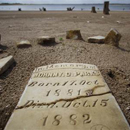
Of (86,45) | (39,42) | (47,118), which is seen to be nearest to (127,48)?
(86,45)

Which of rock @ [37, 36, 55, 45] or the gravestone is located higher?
rock @ [37, 36, 55, 45]

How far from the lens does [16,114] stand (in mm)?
1654

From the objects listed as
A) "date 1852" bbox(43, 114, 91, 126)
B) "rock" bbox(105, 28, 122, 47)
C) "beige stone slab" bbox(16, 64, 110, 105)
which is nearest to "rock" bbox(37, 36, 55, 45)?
"rock" bbox(105, 28, 122, 47)

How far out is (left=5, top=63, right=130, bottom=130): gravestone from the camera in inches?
59.4

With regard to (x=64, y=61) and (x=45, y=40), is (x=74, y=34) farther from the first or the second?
(x=64, y=61)

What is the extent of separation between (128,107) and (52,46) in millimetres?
2530

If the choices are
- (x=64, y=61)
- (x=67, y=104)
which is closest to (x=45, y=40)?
(x=64, y=61)

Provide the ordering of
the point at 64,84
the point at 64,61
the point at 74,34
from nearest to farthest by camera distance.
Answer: the point at 64,84, the point at 64,61, the point at 74,34

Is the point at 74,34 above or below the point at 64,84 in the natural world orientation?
above

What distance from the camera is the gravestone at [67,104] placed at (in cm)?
151

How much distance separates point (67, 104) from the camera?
70.2 inches

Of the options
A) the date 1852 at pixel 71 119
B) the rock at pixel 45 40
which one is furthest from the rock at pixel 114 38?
the date 1852 at pixel 71 119

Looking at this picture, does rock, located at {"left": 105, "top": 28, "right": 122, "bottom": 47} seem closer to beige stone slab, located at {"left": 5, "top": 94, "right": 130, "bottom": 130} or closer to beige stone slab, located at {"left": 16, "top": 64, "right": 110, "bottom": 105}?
beige stone slab, located at {"left": 16, "top": 64, "right": 110, "bottom": 105}

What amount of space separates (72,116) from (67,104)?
205mm
